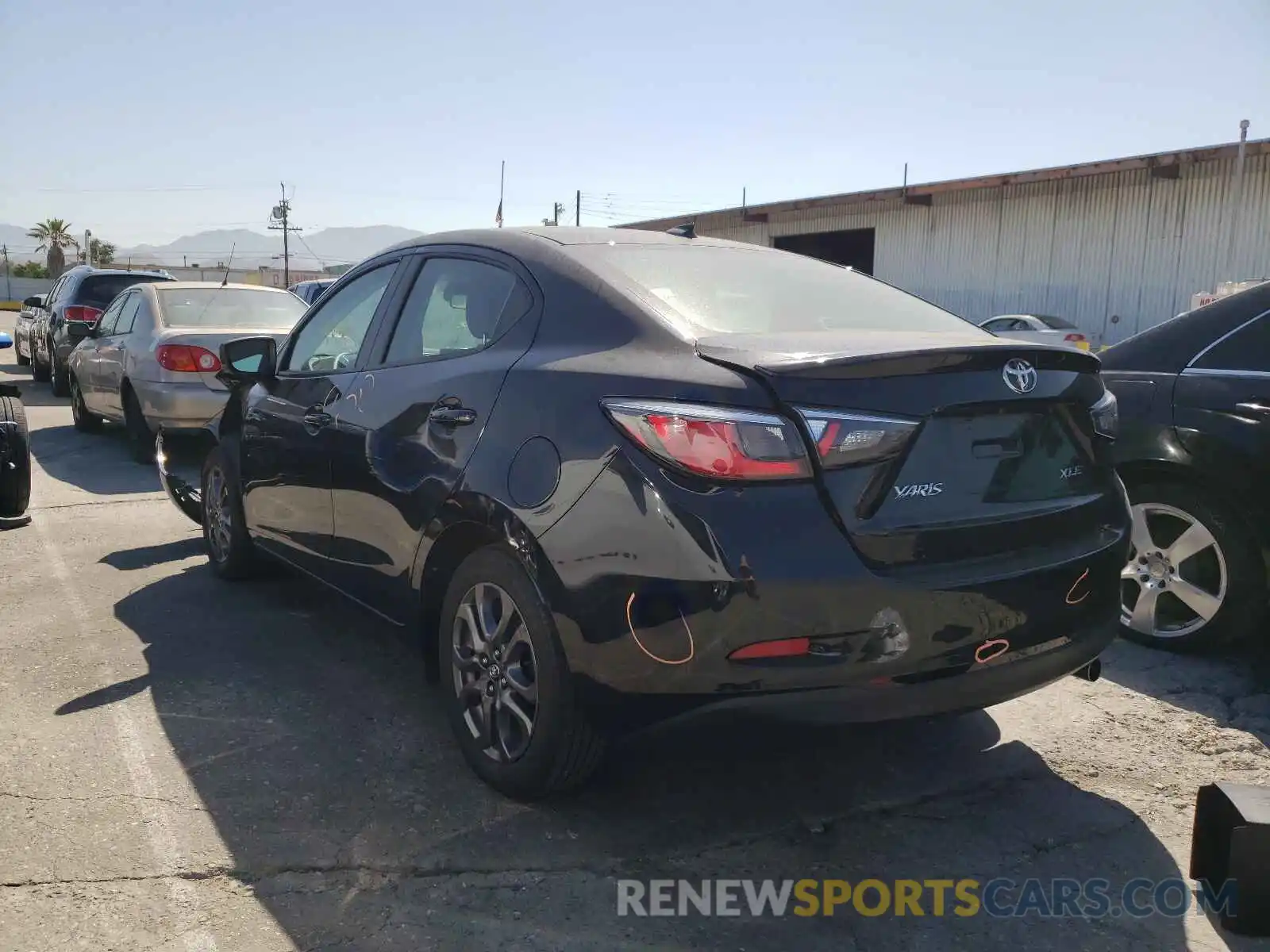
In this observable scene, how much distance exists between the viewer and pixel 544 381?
9.70 feet

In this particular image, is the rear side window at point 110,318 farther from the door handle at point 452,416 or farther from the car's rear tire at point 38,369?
the door handle at point 452,416

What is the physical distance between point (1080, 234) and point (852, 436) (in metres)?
24.6

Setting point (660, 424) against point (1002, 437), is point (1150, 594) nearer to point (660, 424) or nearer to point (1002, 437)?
point (1002, 437)

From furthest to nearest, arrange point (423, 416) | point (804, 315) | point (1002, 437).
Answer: point (423, 416) → point (804, 315) → point (1002, 437)

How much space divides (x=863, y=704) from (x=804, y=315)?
3.92ft

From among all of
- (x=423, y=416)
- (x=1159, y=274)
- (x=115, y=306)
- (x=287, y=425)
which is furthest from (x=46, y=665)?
(x=1159, y=274)

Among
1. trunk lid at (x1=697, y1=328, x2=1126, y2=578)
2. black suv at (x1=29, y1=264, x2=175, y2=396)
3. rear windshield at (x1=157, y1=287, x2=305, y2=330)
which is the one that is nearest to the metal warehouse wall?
rear windshield at (x1=157, y1=287, x2=305, y2=330)

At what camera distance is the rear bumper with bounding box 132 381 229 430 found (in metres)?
8.45

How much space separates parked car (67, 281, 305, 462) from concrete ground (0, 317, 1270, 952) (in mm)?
4187

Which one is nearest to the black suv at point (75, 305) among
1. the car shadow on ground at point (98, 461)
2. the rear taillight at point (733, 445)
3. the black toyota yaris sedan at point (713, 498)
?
the car shadow on ground at point (98, 461)

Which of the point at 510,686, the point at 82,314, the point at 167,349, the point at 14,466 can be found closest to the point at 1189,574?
the point at 510,686

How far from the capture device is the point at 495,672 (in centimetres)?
312

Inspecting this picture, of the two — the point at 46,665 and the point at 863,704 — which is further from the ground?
the point at 863,704

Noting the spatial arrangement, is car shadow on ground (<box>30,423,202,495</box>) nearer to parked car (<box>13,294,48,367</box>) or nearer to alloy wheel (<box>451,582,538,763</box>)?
alloy wheel (<box>451,582,538,763</box>)
